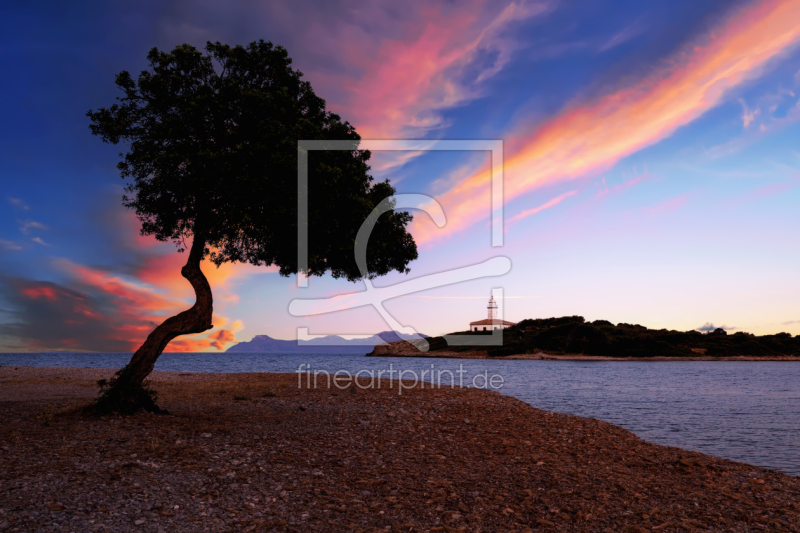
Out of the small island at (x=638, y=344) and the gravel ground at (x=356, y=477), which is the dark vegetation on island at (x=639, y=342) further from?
the gravel ground at (x=356, y=477)

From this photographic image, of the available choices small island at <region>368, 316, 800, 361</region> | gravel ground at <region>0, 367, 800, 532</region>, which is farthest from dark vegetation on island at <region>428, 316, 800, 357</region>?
gravel ground at <region>0, 367, 800, 532</region>

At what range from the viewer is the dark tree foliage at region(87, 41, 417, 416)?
636 inches

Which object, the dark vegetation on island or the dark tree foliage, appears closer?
the dark tree foliage

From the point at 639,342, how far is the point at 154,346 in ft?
521

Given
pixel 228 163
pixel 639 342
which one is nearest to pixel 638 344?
pixel 639 342

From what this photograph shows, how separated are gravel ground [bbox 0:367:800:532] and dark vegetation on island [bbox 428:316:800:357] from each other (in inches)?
5661

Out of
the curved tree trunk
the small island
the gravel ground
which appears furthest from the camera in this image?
the small island

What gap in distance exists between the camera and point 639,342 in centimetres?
14662

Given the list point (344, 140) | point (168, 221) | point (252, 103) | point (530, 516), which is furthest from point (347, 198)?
point (530, 516)

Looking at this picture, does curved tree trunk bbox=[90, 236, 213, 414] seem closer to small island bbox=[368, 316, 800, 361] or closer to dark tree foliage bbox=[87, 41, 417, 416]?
dark tree foliage bbox=[87, 41, 417, 416]

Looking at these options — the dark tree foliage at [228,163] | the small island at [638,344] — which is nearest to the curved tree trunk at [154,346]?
the dark tree foliage at [228,163]

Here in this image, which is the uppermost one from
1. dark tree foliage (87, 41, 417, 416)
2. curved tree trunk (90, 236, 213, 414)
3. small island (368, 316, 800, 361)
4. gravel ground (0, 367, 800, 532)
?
dark tree foliage (87, 41, 417, 416)

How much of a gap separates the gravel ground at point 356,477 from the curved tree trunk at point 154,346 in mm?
833

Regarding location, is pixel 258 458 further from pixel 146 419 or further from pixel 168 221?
pixel 168 221
